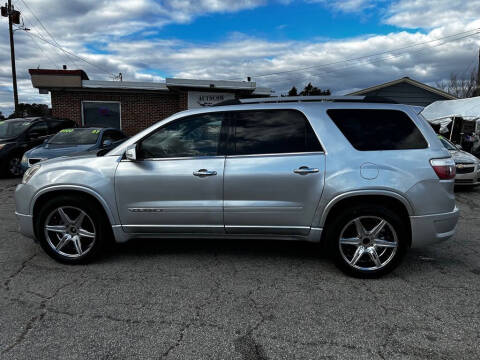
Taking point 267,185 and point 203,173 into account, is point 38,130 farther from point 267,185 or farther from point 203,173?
point 267,185

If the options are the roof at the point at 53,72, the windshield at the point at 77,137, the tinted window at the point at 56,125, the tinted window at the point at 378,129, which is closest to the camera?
the tinted window at the point at 378,129

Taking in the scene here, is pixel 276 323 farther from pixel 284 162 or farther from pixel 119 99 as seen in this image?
pixel 119 99

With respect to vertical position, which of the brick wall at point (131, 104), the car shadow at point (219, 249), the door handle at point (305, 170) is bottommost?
the car shadow at point (219, 249)

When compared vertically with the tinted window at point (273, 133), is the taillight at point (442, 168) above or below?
below

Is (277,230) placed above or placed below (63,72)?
below

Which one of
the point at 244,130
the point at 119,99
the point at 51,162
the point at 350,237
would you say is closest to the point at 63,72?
the point at 119,99

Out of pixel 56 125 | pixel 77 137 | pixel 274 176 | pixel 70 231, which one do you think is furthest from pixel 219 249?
pixel 56 125

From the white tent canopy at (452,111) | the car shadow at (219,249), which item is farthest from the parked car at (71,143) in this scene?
the white tent canopy at (452,111)

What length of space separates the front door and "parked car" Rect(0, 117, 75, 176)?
25.5 ft

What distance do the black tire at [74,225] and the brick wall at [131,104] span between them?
38.7ft

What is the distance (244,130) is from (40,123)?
9.97 metres

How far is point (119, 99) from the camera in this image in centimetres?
1541

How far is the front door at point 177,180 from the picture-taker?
12.3 ft

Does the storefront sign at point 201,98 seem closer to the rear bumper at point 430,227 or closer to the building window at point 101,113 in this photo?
the building window at point 101,113
